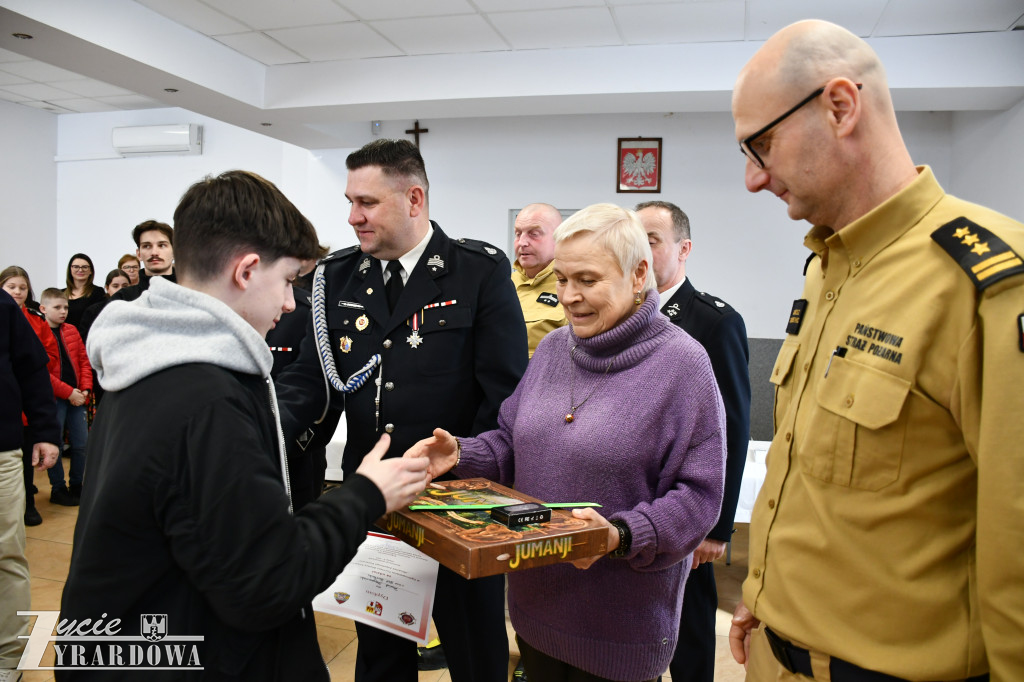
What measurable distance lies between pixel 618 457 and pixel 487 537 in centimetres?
41

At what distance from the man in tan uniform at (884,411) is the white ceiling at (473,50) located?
3977mm

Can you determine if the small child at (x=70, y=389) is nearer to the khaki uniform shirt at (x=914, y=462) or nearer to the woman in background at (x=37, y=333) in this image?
the woman in background at (x=37, y=333)

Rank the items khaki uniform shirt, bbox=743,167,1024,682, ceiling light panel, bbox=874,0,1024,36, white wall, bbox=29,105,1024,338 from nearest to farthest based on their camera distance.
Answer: khaki uniform shirt, bbox=743,167,1024,682 < ceiling light panel, bbox=874,0,1024,36 < white wall, bbox=29,105,1024,338

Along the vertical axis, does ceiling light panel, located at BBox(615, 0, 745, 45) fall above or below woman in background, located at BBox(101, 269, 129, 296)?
above

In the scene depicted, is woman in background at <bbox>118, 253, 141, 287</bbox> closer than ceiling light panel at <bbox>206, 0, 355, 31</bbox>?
No

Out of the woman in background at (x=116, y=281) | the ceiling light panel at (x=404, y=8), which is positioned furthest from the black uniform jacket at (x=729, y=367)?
the woman in background at (x=116, y=281)

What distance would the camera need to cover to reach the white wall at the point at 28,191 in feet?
26.9

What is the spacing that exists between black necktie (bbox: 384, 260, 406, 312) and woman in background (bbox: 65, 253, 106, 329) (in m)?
5.21

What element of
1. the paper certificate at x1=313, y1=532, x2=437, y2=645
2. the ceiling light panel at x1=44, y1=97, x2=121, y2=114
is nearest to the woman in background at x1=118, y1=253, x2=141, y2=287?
the ceiling light panel at x1=44, y1=97, x2=121, y2=114

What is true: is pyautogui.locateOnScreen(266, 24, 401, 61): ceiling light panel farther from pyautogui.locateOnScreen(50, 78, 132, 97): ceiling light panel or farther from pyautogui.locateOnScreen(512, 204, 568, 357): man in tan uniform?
pyautogui.locateOnScreen(50, 78, 132, 97): ceiling light panel

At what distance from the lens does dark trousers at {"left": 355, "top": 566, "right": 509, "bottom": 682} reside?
6.53 feet

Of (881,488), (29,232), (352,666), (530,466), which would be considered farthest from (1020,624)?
(29,232)

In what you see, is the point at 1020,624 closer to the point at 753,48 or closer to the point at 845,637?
the point at 845,637

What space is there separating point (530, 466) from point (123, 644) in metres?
0.86
